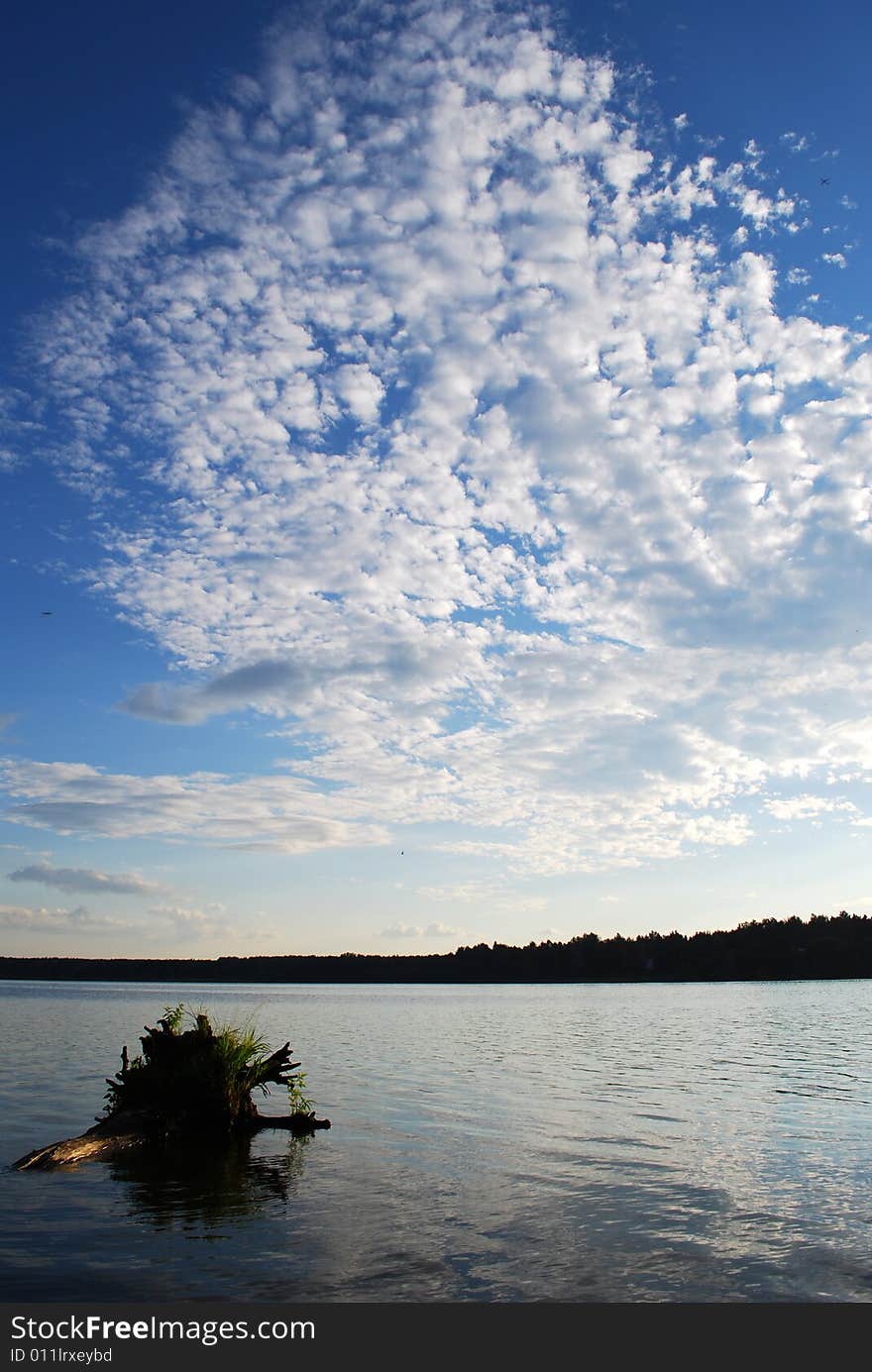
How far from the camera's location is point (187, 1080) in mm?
28031

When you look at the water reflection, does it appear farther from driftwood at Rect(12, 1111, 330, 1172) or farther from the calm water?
driftwood at Rect(12, 1111, 330, 1172)

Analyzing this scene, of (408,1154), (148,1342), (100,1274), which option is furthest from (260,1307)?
(408,1154)

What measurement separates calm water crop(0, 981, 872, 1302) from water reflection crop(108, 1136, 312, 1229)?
0.11 meters

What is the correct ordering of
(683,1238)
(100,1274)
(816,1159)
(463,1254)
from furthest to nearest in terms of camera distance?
(816,1159) < (683,1238) < (463,1254) < (100,1274)

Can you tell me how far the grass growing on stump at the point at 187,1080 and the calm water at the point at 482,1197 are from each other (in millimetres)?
1771

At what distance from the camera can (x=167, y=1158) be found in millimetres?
26031

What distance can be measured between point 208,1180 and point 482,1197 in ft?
22.7

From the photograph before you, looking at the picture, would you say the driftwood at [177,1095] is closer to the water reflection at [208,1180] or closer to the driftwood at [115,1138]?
the driftwood at [115,1138]

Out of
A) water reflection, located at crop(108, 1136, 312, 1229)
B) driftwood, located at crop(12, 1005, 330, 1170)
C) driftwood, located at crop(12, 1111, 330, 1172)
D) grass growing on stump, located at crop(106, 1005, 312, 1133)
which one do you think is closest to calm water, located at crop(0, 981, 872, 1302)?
water reflection, located at crop(108, 1136, 312, 1229)

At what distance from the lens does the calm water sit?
587 inches

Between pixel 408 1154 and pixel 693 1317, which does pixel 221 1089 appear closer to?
pixel 408 1154

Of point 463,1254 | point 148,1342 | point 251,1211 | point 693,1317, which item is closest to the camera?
point 148,1342

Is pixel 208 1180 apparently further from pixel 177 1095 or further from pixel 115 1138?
pixel 177 1095

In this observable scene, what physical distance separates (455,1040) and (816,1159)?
159ft
